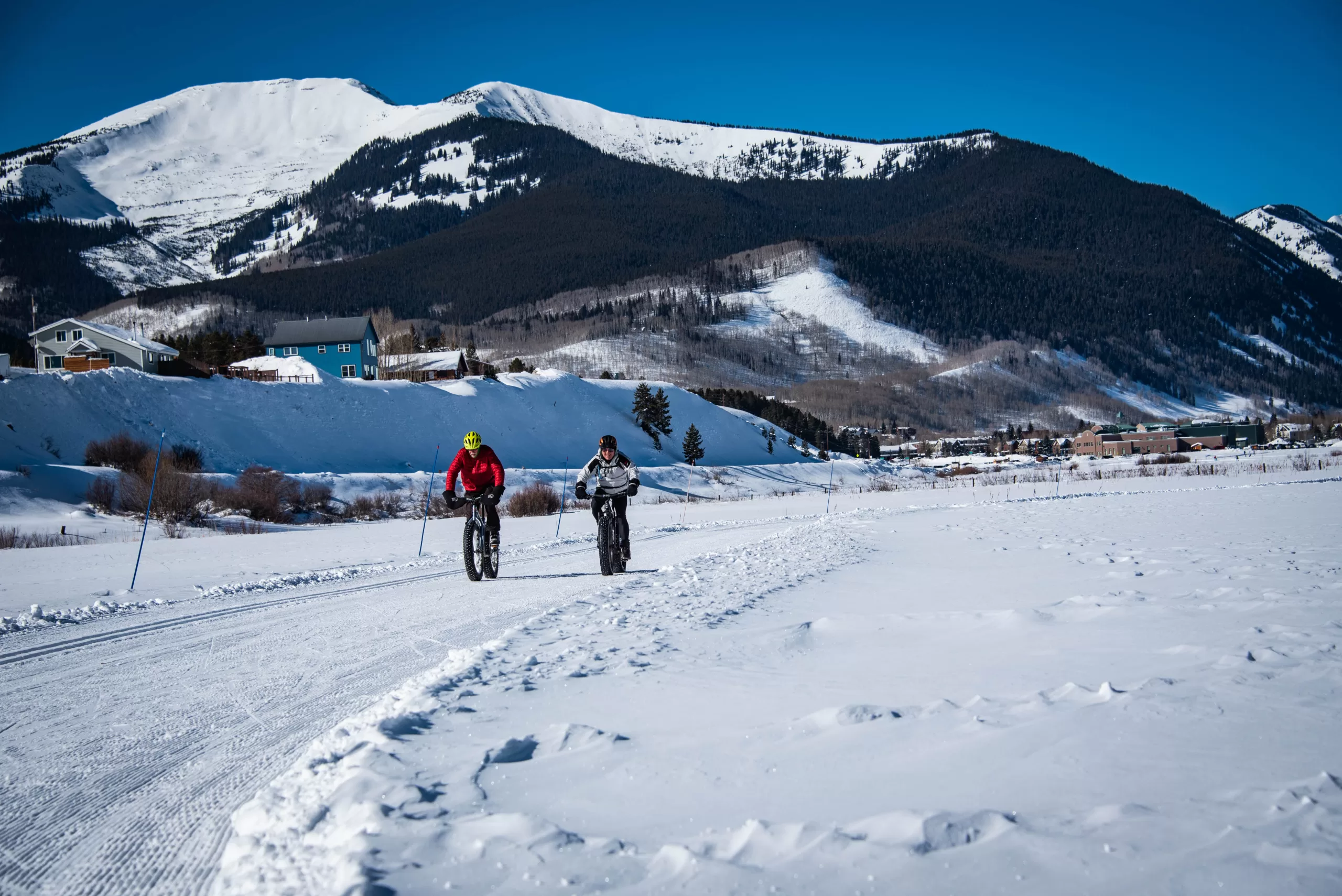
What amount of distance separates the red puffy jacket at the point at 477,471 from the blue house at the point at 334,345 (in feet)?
268

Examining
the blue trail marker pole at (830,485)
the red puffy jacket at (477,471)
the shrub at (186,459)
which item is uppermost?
the shrub at (186,459)

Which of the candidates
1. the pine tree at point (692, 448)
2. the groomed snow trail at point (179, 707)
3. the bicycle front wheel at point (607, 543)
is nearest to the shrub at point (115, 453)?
the groomed snow trail at point (179, 707)

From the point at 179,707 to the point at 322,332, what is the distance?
93.0m

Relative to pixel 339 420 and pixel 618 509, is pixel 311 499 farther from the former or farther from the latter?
pixel 618 509

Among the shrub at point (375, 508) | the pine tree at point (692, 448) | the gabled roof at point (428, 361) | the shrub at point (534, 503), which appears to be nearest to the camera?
the shrub at point (375, 508)

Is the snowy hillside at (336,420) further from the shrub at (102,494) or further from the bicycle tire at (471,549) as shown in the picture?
the bicycle tire at (471,549)

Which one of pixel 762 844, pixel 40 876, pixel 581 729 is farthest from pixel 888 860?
pixel 40 876

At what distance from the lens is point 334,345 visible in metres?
89.8

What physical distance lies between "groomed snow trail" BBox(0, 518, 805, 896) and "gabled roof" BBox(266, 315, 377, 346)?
84460 millimetres

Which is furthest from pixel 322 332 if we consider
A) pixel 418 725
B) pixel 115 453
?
pixel 418 725

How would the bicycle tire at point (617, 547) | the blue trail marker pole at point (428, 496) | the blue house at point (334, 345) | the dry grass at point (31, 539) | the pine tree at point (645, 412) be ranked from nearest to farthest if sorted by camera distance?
the bicycle tire at point (617, 547), the blue trail marker pole at point (428, 496), the dry grass at point (31, 539), the pine tree at point (645, 412), the blue house at point (334, 345)

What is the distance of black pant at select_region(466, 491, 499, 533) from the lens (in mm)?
12195

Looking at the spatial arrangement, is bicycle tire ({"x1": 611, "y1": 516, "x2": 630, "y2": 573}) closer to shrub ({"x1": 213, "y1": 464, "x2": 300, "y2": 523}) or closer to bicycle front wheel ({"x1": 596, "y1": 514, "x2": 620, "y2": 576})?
bicycle front wheel ({"x1": 596, "y1": 514, "x2": 620, "y2": 576})

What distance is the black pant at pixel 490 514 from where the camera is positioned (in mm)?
12195
